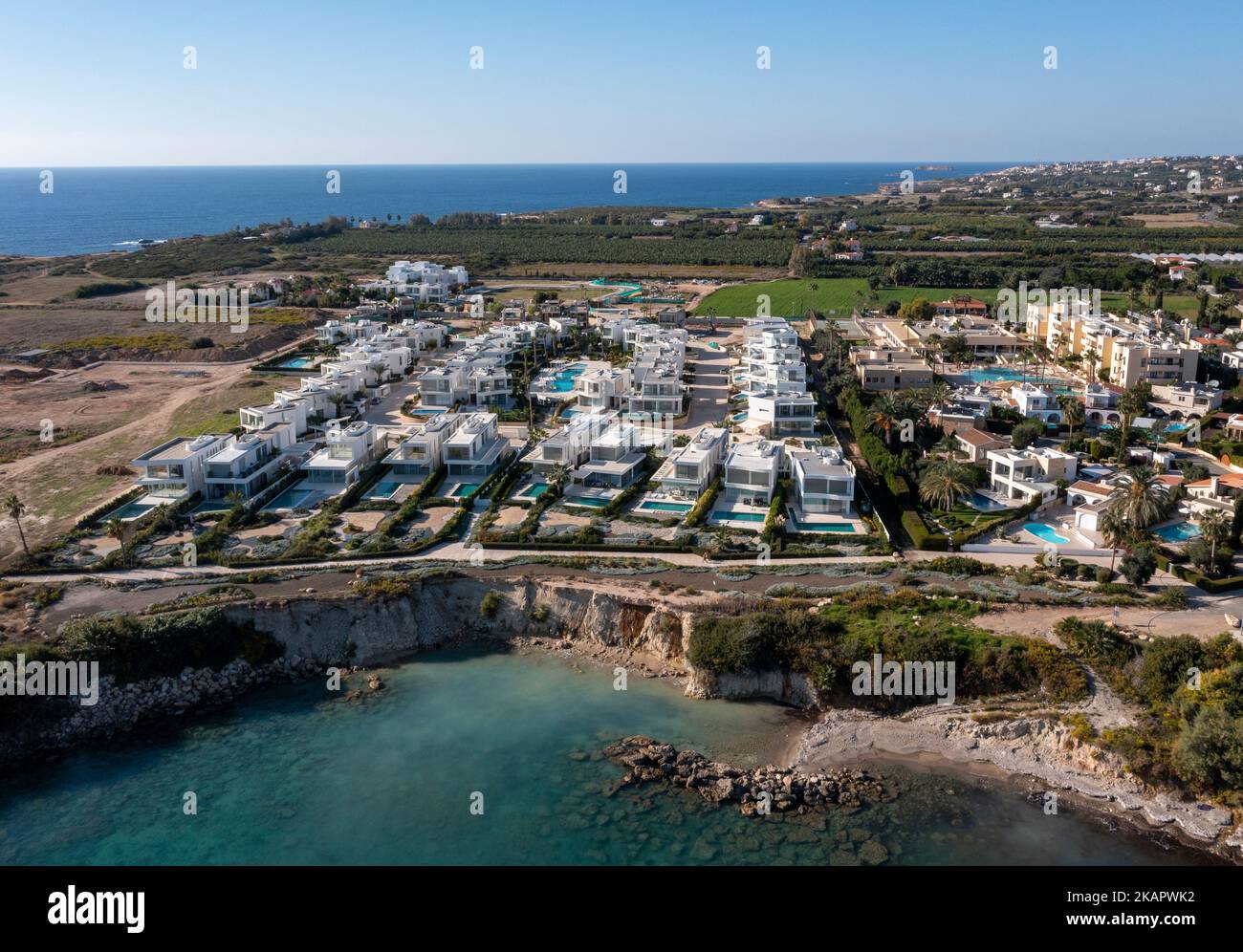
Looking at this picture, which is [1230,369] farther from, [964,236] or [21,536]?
[964,236]

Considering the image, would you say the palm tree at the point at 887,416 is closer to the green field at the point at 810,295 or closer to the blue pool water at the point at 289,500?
the blue pool water at the point at 289,500

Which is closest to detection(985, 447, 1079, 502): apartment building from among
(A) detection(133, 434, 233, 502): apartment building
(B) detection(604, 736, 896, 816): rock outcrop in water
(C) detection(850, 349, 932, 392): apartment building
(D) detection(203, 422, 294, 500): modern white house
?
(C) detection(850, 349, 932, 392): apartment building

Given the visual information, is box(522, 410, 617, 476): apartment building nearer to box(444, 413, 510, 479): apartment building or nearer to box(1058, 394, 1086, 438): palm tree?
box(444, 413, 510, 479): apartment building

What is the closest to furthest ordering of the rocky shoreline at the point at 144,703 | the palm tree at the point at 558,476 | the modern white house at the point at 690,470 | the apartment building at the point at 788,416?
1. the rocky shoreline at the point at 144,703
2. the modern white house at the point at 690,470
3. the palm tree at the point at 558,476
4. the apartment building at the point at 788,416

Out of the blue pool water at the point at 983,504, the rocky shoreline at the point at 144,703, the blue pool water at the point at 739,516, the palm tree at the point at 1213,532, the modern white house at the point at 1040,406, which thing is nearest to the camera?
the rocky shoreline at the point at 144,703

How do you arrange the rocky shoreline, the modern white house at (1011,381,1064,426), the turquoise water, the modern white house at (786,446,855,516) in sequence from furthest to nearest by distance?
the modern white house at (1011,381,1064,426) → the modern white house at (786,446,855,516) → the rocky shoreline → the turquoise water

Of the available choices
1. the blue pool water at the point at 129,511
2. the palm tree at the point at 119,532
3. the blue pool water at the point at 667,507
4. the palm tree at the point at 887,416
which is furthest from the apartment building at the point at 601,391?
the palm tree at the point at 119,532

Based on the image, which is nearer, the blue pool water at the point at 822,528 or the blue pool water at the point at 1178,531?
the blue pool water at the point at 1178,531

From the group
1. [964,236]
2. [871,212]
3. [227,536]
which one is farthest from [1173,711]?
[871,212]
